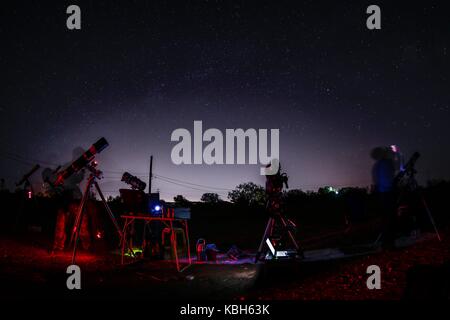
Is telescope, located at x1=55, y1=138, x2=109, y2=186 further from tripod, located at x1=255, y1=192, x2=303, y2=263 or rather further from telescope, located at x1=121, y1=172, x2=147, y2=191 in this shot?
tripod, located at x1=255, y1=192, x2=303, y2=263

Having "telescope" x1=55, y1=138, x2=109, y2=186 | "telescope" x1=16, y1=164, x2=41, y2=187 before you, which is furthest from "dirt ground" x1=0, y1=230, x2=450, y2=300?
"telescope" x1=16, y1=164, x2=41, y2=187

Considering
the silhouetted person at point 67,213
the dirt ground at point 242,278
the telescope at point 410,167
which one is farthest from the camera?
the silhouetted person at point 67,213

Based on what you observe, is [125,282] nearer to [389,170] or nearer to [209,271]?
[209,271]

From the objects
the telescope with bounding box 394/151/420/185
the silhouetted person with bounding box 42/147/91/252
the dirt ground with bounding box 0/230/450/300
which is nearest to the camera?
the dirt ground with bounding box 0/230/450/300

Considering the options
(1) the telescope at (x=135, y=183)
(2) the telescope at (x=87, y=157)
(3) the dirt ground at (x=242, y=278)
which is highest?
(2) the telescope at (x=87, y=157)

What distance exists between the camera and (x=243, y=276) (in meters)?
7.98

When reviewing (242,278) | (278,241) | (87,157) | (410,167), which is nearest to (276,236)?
(278,241)

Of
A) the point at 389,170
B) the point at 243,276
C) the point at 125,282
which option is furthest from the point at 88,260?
the point at 389,170

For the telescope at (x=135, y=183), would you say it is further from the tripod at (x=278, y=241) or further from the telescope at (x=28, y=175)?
the telescope at (x=28, y=175)

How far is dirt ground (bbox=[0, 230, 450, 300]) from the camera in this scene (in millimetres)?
5426

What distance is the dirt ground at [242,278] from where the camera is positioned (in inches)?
214

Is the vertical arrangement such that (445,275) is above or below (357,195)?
below

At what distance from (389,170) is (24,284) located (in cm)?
883

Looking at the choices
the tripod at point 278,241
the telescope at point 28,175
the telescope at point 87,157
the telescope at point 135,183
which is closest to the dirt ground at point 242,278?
the tripod at point 278,241
